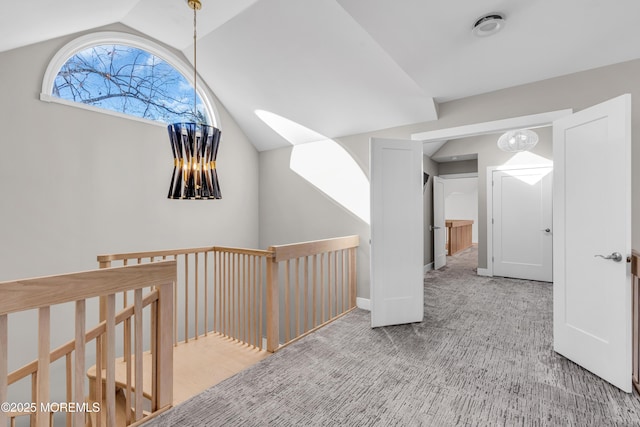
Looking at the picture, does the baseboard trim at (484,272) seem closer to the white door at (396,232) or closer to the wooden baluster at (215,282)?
the white door at (396,232)

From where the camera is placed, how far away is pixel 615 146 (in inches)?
79.1

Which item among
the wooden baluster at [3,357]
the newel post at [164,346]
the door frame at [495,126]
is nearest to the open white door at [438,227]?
the door frame at [495,126]

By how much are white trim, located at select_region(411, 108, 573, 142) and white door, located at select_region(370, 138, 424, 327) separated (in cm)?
30

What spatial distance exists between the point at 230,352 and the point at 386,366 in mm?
1556

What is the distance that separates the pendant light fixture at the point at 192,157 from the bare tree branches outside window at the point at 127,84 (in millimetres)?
773

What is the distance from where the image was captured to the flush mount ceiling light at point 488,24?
2.16 metres

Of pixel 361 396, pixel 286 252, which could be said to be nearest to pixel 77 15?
pixel 286 252

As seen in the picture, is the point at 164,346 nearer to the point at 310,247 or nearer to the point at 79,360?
the point at 79,360

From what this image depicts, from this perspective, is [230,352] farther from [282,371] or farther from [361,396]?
[361,396]

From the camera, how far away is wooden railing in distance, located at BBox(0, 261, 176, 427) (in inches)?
50.1

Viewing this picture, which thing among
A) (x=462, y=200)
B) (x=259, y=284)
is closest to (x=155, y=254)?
(x=259, y=284)

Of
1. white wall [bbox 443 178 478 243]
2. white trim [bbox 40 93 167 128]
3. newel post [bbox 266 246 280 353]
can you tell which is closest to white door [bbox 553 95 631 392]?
newel post [bbox 266 246 280 353]

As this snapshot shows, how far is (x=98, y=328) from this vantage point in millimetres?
1823

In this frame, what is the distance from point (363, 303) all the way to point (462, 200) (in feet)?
27.7
